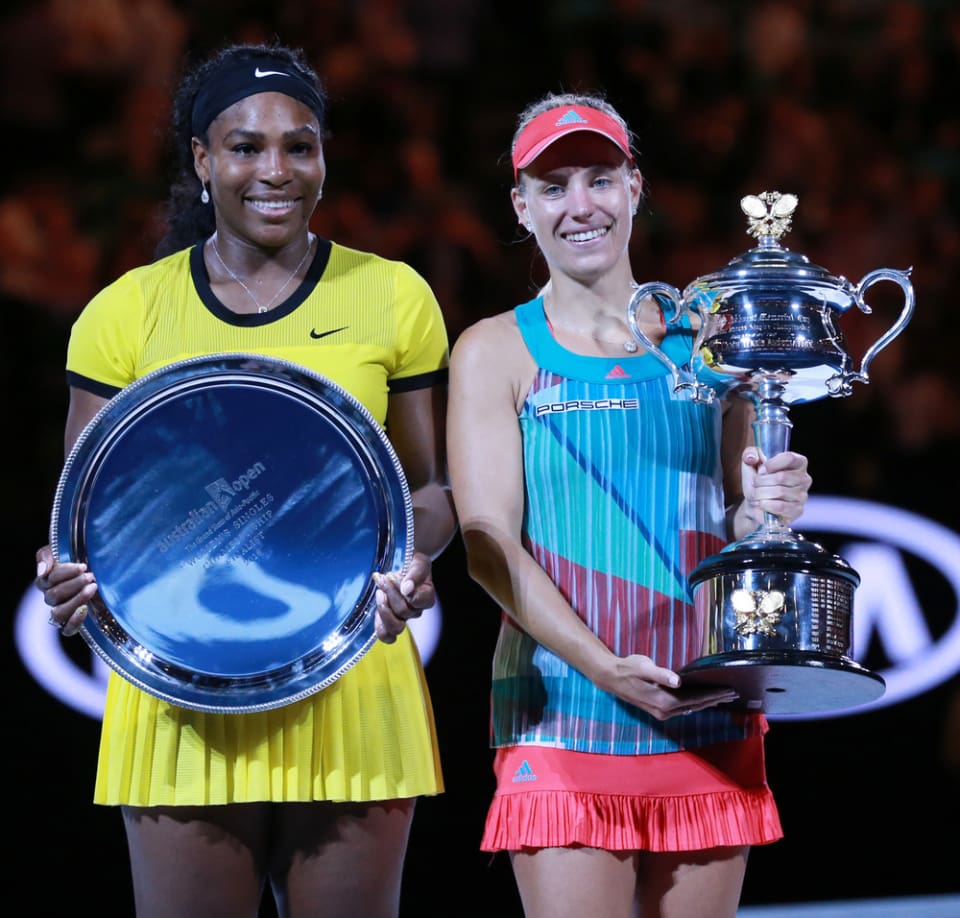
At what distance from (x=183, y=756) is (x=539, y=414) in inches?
24.6

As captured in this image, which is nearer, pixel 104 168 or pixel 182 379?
pixel 182 379

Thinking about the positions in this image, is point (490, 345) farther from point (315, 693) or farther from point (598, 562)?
point (315, 693)

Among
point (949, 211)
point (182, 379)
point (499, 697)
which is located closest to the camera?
point (182, 379)

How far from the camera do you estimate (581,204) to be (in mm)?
2105

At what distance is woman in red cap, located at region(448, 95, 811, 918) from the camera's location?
6.45 feet

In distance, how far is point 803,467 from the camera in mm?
1979

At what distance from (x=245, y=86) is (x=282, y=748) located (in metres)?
0.87

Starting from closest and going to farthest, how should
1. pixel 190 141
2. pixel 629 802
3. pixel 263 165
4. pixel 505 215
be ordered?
pixel 629 802
pixel 263 165
pixel 190 141
pixel 505 215

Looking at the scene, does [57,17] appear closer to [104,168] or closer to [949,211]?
[104,168]

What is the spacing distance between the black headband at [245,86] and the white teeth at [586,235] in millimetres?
392

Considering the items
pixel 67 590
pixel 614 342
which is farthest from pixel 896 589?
pixel 67 590

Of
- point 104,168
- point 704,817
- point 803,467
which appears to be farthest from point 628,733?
point 104,168

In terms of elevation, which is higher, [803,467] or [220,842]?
[803,467]

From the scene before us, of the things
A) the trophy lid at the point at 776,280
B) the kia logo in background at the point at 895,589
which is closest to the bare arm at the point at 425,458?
the trophy lid at the point at 776,280
